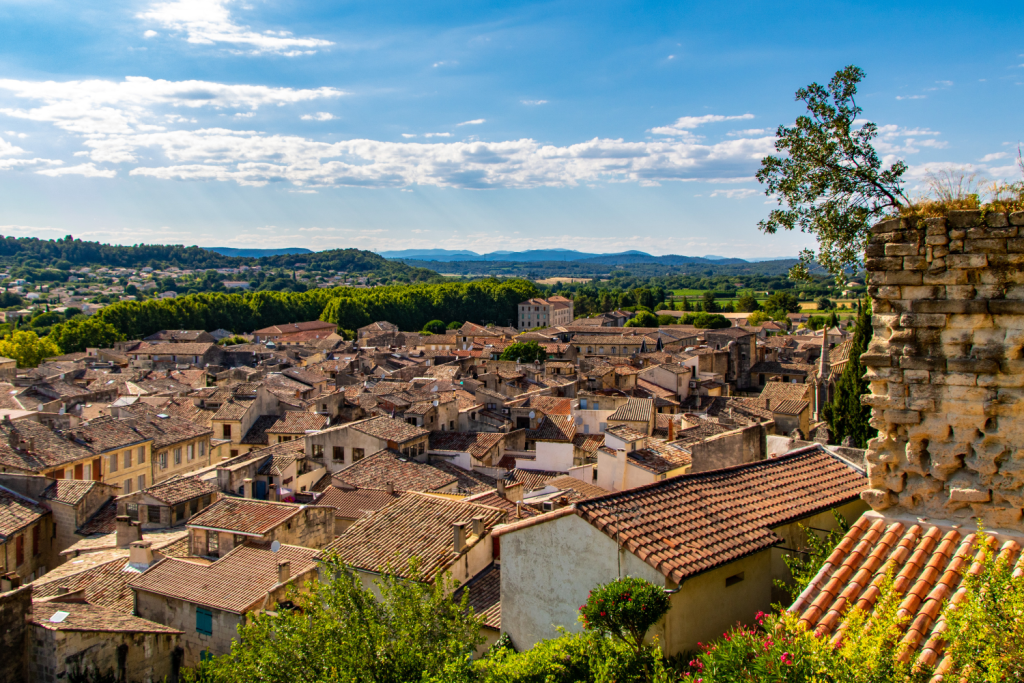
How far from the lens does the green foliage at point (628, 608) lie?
296 inches

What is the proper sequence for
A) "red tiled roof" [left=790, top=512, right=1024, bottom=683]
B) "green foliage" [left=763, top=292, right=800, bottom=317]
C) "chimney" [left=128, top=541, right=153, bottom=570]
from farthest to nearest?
"green foliage" [left=763, top=292, right=800, bottom=317] → "chimney" [left=128, top=541, right=153, bottom=570] → "red tiled roof" [left=790, top=512, right=1024, bottom=683]

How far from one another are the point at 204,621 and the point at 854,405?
22.0 metres

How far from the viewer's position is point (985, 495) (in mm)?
6672

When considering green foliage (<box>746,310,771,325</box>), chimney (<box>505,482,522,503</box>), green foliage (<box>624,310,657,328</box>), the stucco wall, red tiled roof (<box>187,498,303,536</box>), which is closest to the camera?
the stucco wall

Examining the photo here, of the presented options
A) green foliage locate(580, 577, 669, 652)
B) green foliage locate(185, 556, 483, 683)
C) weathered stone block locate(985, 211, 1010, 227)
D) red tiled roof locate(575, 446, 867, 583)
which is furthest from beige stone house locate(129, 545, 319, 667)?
weathered stone block locate(985, 211, 1010, 227)

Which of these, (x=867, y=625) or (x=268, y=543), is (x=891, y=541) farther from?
(x=268, y=543)

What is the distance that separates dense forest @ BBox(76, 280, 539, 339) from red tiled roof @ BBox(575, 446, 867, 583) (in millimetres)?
113368

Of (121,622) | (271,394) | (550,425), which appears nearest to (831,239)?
(121,622)

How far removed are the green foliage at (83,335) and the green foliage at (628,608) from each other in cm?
10516

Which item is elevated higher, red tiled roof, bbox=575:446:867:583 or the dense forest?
red tiled roof, bbox=575:446:867:583

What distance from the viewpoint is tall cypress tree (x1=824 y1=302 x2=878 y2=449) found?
2638 centimetres

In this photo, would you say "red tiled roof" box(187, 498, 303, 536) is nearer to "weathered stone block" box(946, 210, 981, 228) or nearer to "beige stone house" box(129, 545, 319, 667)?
"beige stone house" box(129, 545, 319, 667)

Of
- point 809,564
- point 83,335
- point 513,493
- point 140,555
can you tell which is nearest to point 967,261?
point 809,564

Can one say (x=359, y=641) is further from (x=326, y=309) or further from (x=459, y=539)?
(x=326, y=309)
